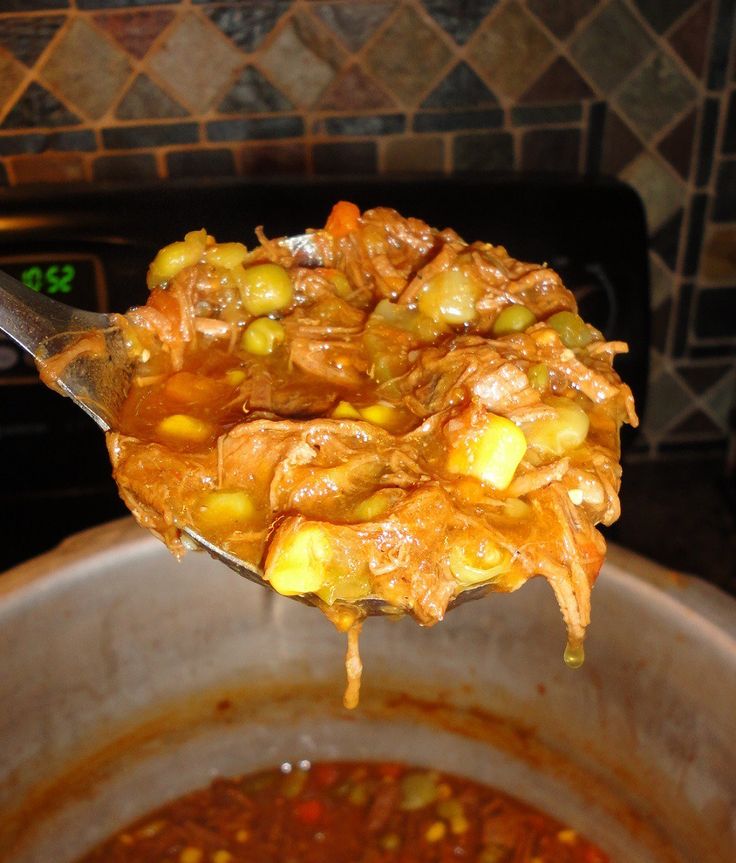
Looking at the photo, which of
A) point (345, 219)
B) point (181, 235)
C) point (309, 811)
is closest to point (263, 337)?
point (345, 219)

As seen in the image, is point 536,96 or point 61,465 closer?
point 61,465

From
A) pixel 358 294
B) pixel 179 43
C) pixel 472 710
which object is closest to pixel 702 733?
pixel 472 710

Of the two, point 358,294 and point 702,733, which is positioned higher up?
point 358,294

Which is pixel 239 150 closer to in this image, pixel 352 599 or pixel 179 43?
pixel 179 43

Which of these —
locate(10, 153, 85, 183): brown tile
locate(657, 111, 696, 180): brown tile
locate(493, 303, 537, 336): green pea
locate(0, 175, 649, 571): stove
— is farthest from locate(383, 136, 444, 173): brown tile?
locate(493, 303, 537, 336): green pea

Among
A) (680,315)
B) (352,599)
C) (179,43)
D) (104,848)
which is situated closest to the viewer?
(352,599)

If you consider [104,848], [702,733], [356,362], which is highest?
[356,362]
